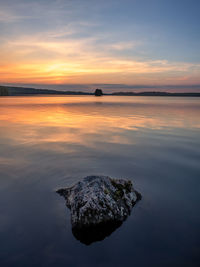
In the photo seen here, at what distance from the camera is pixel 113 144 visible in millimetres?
13555

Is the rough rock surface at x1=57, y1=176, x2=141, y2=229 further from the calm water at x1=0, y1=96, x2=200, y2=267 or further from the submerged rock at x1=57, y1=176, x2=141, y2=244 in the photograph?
the calm water at x1=0, y1=96, x2=200, y2=267

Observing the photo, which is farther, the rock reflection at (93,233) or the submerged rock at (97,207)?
the submerged rock at (97,207)

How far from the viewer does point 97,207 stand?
4.87 metres

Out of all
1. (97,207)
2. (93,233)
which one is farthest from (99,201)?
(93,233)

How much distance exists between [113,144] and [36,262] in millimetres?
9979

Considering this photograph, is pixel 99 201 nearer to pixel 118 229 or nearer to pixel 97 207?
Answer: pixel 97 207

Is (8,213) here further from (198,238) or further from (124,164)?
(124,164)

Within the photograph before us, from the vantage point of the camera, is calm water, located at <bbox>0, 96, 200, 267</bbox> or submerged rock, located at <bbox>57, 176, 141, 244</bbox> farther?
submerged rock, located at <bbox>57, 176, 141, 244</bbox>

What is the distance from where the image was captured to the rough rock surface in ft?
15.8

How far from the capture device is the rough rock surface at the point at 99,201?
189 inches

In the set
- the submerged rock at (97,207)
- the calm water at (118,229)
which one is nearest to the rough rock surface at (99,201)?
the submerged rock at (97,207)

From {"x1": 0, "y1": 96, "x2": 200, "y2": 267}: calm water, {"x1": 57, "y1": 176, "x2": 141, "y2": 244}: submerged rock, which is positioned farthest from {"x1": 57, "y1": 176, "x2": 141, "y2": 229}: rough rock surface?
{"x1": 0, "y1": 96, "x2": 200, "y2": 267}: calm water

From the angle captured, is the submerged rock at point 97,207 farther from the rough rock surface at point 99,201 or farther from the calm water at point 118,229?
the calm water at point 118,229

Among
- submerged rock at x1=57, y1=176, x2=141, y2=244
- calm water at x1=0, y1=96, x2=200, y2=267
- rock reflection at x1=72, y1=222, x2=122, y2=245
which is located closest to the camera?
calm water at x1=0, y1=96, x2=200, y2=267
